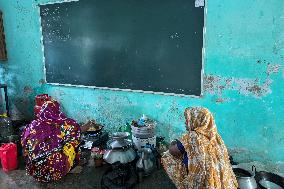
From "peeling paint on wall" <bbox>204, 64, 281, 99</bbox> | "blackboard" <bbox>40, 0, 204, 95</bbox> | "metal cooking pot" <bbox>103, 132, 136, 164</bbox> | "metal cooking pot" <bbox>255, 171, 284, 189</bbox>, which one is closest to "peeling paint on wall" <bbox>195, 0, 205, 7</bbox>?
"blackboard" <bbox>40, 0, 204, 95</bbox>

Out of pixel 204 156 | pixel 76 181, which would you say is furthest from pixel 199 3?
pixel 76 181

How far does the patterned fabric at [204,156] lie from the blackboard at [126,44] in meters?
0.89

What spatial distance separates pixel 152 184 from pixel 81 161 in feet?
3.33

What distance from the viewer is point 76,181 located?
2699 millimetres

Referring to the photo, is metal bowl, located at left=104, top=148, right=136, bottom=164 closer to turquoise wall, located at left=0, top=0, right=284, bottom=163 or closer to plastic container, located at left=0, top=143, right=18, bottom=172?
turquoise wall, located at left=0, top=0, right=284, bottom=163

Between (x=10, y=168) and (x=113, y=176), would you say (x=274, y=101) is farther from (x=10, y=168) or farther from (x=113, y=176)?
(x=10, y=168)

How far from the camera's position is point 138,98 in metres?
3.30

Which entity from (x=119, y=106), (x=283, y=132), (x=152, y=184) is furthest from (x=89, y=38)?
(x=283, y=132)

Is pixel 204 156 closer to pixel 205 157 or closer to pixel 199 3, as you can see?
pixel 205 157

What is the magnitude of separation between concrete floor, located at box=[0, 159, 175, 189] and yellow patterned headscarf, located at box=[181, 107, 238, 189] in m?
0.69

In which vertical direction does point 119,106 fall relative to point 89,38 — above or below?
below

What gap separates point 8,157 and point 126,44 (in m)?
2.05

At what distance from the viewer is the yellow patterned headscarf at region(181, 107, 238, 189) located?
1860 mm

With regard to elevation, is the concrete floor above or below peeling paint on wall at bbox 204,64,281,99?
below
